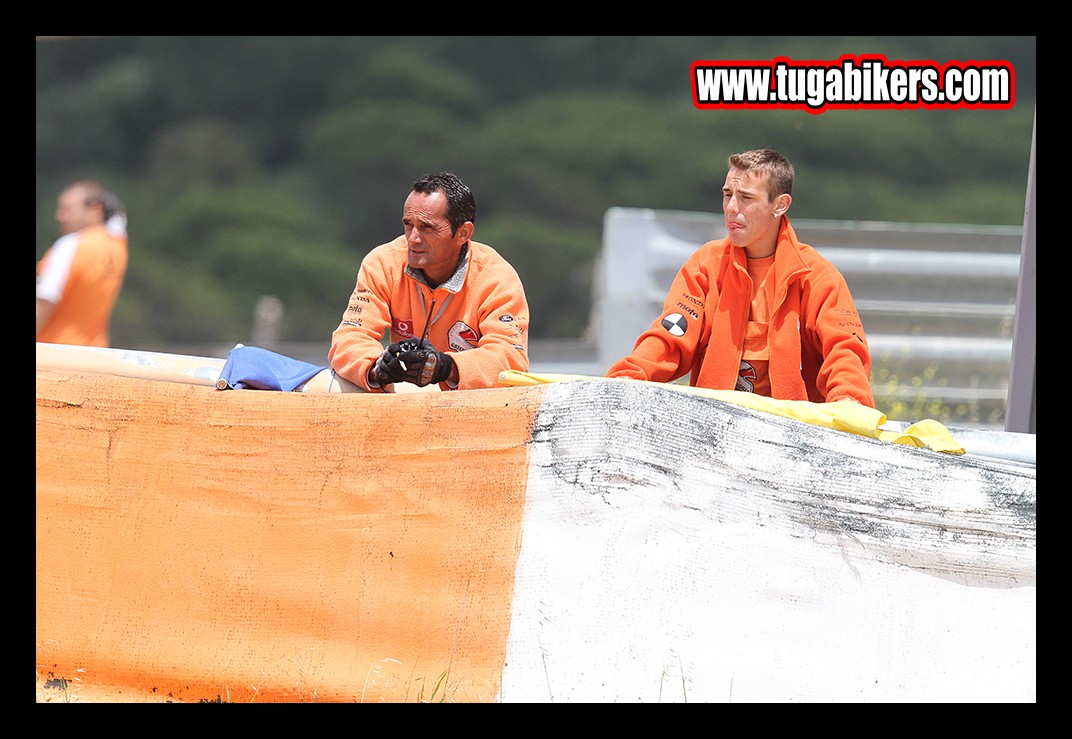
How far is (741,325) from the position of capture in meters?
4.07

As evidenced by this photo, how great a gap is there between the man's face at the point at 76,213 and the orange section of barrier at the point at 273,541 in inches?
131

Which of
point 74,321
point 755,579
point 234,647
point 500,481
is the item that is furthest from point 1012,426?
point 74,321

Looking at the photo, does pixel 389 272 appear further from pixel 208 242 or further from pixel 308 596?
pixel 208 242

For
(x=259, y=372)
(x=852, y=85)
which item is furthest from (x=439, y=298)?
(x=852, y=85)

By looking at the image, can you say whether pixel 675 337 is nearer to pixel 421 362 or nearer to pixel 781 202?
pixel 781 202

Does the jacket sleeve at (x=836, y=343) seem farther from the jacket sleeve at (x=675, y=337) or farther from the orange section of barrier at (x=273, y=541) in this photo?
the orange section of barrier at (x=273, y=541)

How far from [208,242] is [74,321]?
18.3 m

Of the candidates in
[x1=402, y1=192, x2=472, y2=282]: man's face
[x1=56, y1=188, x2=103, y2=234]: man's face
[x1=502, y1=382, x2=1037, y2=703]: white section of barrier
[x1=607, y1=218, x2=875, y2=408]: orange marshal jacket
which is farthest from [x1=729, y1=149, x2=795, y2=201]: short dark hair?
[x1=56, y1=188, x2=103, y2=234]: man's face

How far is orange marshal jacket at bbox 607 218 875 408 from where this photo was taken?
13.0 ft

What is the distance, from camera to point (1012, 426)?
4.13m

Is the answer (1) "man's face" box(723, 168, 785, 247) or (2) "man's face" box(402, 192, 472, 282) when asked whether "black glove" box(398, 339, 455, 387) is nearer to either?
(2) "man's face" box(402, 192, 472, 282)

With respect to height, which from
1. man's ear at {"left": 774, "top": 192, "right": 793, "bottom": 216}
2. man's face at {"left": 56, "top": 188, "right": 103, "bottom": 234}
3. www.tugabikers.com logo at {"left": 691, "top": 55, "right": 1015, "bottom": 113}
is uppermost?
www.tugabikers.com logo at {"left": 691, "top": 55, "right": 1015, "bottom": 113}

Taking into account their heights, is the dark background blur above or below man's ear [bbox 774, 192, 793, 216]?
above

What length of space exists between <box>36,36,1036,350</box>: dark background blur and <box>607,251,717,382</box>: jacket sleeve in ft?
56.2
